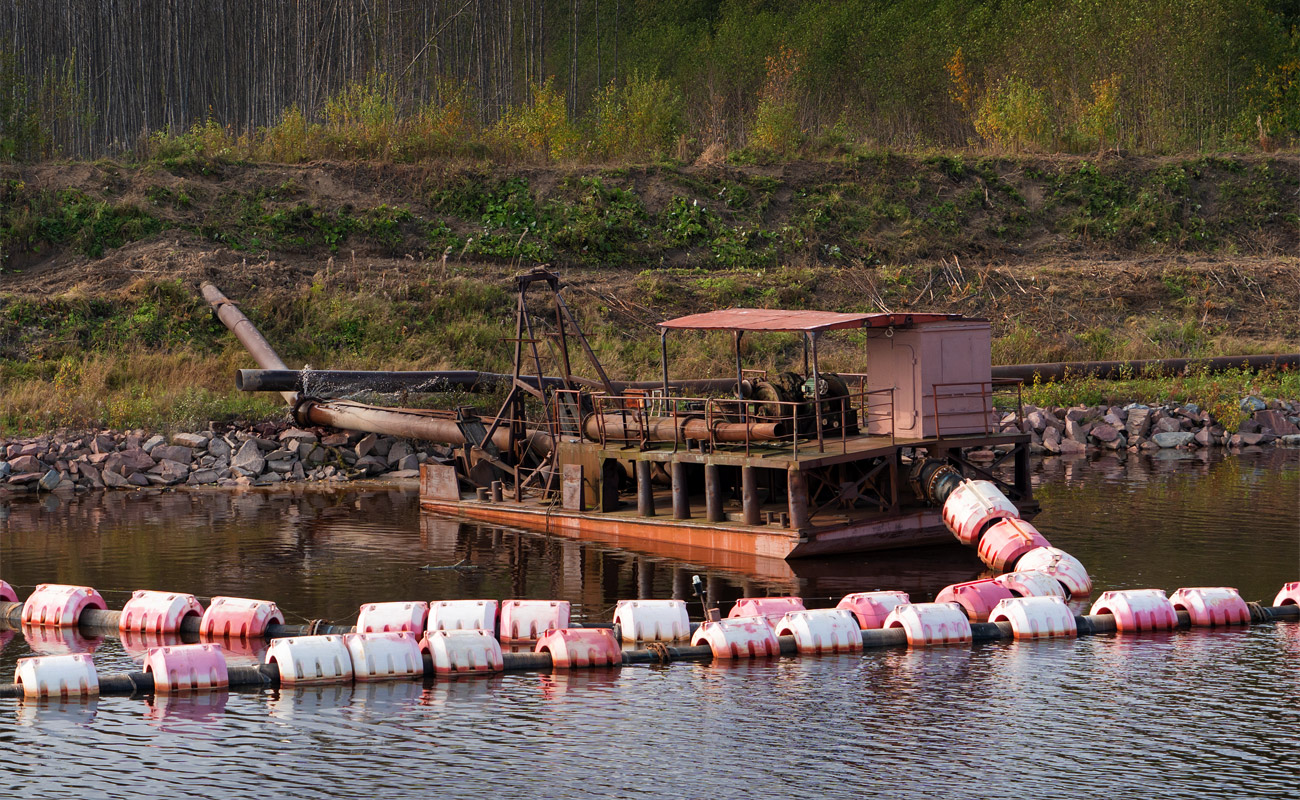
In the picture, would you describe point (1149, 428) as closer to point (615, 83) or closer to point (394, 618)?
point (394, 618)

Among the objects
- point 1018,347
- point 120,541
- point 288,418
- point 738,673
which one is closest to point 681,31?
point 1018,347

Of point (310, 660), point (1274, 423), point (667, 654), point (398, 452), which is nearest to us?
point (310, 660)

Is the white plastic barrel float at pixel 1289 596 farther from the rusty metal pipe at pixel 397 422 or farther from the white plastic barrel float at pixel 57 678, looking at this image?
the white plastic barrel float at pixel 57 678

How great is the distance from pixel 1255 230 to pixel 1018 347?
18.3m

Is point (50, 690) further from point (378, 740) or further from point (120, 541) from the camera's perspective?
point (120, 541)

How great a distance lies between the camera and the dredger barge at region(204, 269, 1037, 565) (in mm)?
21328

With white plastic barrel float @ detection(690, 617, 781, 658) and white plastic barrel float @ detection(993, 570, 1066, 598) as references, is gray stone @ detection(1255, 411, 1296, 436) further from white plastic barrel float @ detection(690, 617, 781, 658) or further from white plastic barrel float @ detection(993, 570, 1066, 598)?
white plastic barrel float @ detection(690, 617, 781, 658)

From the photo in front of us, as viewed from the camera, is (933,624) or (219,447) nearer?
(933,624)

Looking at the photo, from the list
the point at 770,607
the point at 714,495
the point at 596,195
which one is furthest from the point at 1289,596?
the point at 596,195

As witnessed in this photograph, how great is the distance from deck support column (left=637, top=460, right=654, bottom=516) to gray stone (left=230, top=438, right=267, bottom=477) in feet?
36.6

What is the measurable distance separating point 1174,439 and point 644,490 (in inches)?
610

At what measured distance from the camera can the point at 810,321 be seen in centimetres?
2138

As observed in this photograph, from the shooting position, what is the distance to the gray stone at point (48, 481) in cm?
2966

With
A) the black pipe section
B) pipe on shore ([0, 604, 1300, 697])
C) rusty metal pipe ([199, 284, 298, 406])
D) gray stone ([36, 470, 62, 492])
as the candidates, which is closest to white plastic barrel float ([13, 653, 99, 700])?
pipe on shore ([0, 604, 1300, 697])
